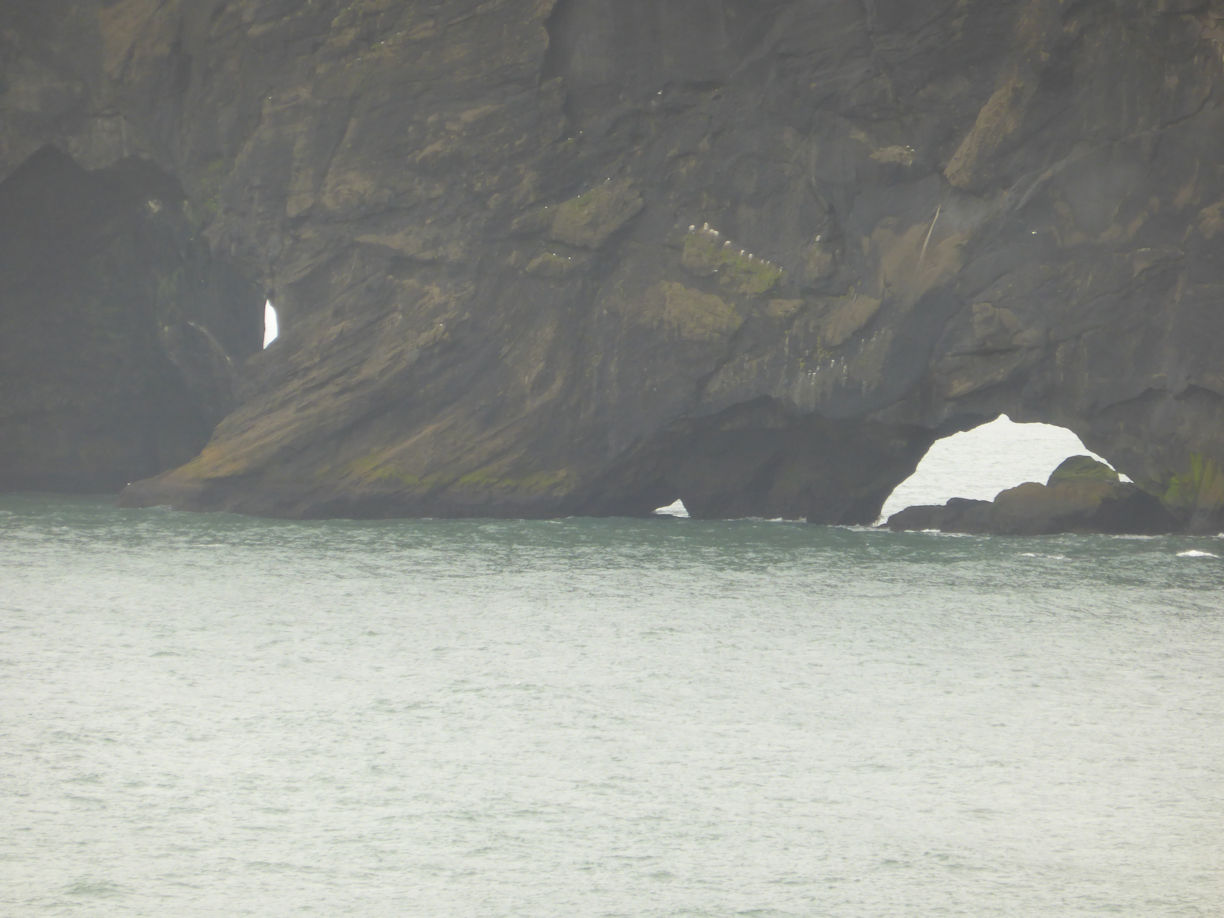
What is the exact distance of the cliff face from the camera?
30.9m

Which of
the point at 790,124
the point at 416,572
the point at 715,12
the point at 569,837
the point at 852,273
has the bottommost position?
the point at 569,837

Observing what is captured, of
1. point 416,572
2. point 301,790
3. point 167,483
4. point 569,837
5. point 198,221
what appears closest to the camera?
point 569,837

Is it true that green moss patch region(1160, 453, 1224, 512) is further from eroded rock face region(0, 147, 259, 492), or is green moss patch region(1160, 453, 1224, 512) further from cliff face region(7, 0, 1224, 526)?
eroded rock face region(0, 147, 259, 492)

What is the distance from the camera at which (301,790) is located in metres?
14.7

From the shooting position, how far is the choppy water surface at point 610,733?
12.3 metres

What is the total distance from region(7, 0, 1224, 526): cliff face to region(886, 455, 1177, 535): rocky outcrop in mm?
1247

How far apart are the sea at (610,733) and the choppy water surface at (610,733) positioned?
0.05 meters

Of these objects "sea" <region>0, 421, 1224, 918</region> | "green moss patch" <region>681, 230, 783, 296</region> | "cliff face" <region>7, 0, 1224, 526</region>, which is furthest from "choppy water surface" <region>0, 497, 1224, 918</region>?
"green moss patch" <region>681, 230, 783, 296</region>

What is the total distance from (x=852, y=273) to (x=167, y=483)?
15.9 metres

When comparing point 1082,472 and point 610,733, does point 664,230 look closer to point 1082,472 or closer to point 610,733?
point 1082,472

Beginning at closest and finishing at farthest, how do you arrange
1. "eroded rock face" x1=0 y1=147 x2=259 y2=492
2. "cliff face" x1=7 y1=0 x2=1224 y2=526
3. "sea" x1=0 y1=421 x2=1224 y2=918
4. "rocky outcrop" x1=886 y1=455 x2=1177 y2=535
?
1. "sea" x1=0 y1=421 x2=1224 y2=918
2. "cliff face" x1=7 y1=0 x2=1224 y2=526
3. "rocky outcrop" x1=886 y1=455 x2=1177 y2=535
4. "eroded rock face" x1=0 y1=147 x2=259 y2=492

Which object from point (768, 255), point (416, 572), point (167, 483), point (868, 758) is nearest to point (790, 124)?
point (768, 255)

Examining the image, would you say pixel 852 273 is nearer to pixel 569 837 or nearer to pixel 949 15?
pixel 949 15

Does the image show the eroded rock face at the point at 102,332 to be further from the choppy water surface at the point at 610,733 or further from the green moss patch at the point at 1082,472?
the green moss patch at the point at 1082,472
